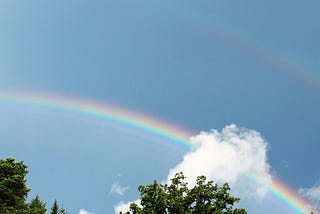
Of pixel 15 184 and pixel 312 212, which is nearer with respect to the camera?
pixel 15 184

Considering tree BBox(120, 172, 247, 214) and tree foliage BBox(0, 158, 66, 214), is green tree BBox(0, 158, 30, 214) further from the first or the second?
tree BBox(120, 172, 247, 214)

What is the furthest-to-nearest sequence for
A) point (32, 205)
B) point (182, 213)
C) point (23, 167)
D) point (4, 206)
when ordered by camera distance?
1. point (32, 205)
2. point (23, 167)
3. point (4, 206)
4. point (182, 213)

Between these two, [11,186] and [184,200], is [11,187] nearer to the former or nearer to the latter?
[11,186]

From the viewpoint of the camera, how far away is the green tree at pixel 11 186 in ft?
106

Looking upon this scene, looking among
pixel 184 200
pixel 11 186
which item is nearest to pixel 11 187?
pixel 11 186

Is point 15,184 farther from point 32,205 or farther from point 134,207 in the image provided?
point 32,205

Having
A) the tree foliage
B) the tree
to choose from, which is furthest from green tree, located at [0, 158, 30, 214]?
the tree

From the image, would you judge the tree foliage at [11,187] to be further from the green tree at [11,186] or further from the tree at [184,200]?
the tree at [184,200]

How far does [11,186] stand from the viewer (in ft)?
109

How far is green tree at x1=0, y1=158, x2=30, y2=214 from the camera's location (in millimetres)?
32281

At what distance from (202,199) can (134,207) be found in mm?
5284

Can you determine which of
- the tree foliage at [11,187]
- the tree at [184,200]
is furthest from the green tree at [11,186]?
the tree at [184,200]

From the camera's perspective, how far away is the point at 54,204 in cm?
5931

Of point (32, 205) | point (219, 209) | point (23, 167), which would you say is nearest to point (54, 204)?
point (32, 205)
